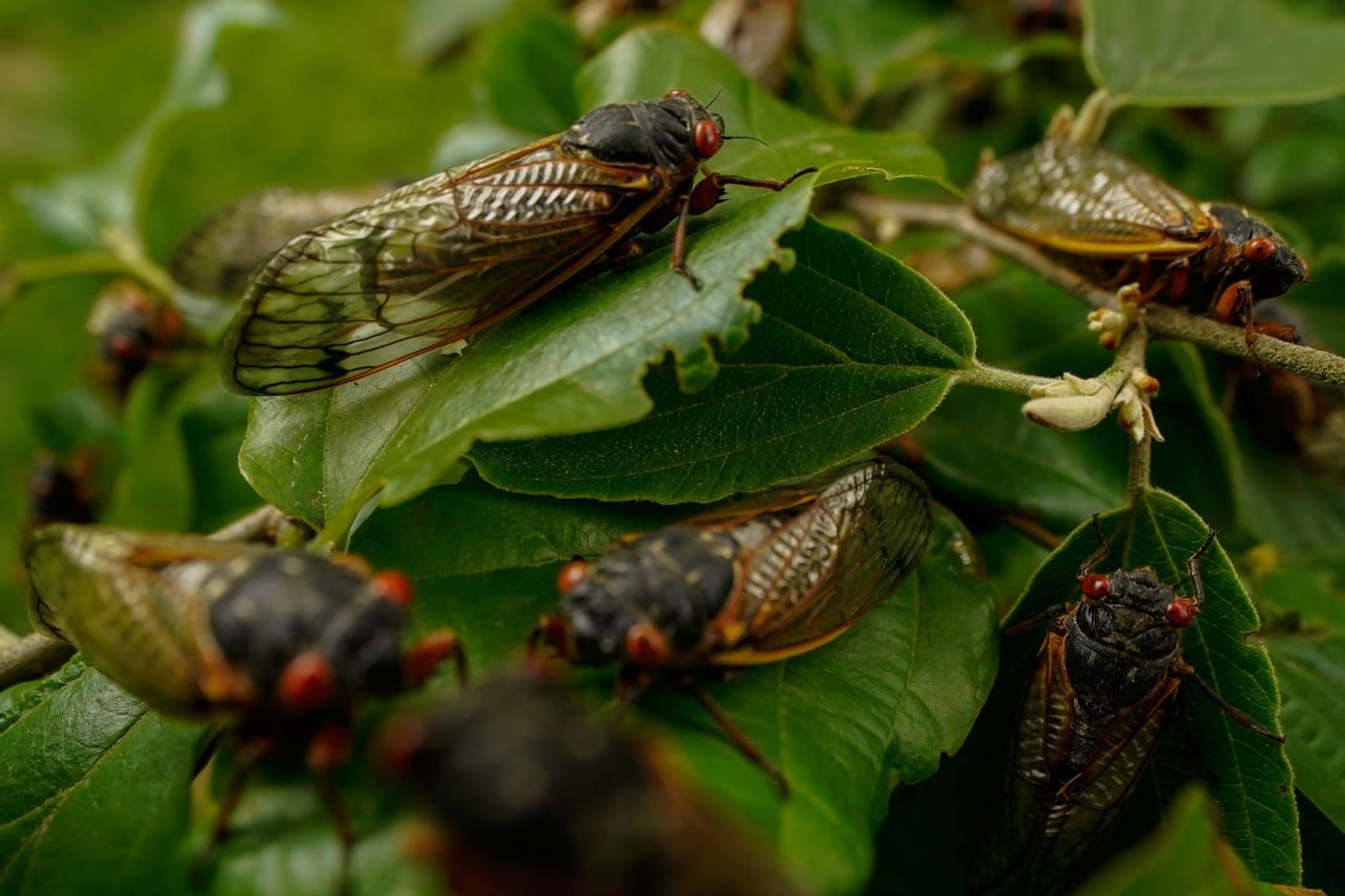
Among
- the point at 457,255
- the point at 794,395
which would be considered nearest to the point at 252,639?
the point at 457,255

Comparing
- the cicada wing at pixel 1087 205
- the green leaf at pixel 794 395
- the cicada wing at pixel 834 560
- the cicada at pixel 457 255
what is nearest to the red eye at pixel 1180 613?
the cicada wing at pixel 834 560

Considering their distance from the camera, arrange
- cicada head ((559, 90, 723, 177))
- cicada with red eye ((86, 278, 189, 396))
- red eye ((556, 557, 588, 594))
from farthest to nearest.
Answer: cicada with red eye ((86, 278, 189, 396)), cicada head ((559, 90, 723, 177)), red eye ((556, 557, 588, 594))

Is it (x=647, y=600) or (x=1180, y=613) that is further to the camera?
(x=1180, y=613)

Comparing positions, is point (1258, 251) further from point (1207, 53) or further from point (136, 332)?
point (136, 332)

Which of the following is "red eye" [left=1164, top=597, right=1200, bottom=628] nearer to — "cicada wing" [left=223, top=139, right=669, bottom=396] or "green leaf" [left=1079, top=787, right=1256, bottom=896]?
"green leaf" [left=1079, top=787, right=1256, bottom=896]

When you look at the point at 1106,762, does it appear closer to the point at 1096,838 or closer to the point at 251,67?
the point at 1096,838

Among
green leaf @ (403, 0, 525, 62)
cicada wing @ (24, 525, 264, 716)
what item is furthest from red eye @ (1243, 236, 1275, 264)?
green leaf @ (403, 0, 525, 62)

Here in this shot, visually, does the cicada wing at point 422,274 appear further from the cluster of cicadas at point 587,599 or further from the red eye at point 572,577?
the red eye at point 572,577
